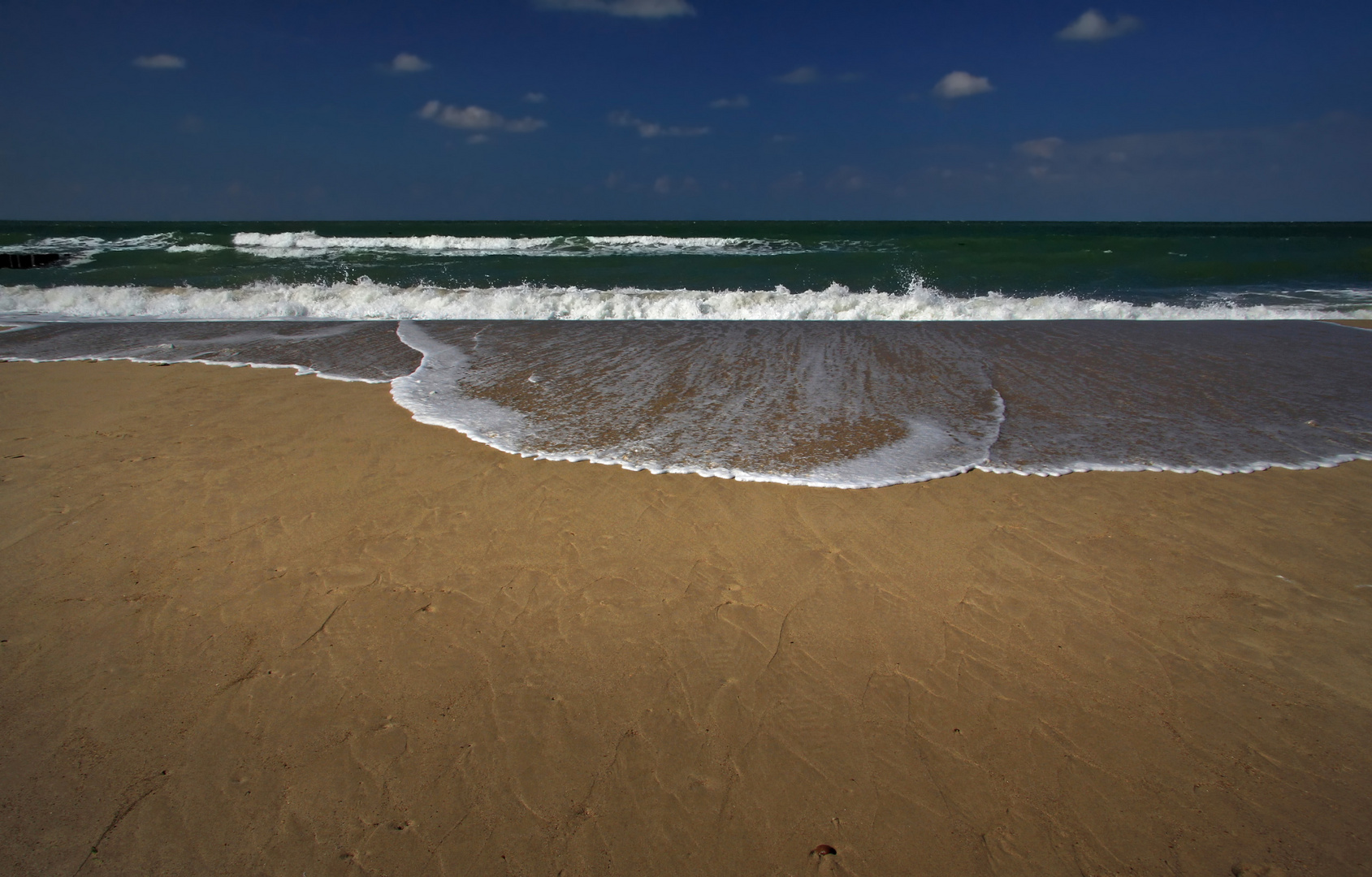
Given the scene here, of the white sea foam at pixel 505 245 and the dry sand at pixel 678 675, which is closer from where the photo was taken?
the dry sand at pixel 678 675

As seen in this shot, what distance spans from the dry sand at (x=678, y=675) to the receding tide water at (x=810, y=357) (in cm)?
56

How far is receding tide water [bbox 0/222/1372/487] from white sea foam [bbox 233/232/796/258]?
9.35 metres

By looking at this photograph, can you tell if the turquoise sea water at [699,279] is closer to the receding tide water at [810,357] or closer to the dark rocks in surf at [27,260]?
the receding tide water at [810,357]

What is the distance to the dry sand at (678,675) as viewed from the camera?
197 cm

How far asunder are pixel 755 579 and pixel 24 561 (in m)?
3.28

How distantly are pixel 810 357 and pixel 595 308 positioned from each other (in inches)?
196

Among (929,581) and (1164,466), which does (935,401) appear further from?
(929,581)

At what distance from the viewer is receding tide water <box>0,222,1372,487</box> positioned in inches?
180

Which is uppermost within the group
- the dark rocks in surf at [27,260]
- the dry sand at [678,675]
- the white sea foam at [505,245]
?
the white sea foam at [505,245]

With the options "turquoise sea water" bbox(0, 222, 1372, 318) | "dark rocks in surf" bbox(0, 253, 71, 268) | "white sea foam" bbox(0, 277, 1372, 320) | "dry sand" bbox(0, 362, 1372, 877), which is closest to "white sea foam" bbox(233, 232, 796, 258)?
"turquoise sea water" bbox(0, 222, 1372, 318)

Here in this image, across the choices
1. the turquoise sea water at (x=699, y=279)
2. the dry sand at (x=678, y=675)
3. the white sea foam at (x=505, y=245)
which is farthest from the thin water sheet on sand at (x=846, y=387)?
the white sea foam at (x=505, y=245)

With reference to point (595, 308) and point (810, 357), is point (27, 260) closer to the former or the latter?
point (595, 308)

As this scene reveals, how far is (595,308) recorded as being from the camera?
432 inches

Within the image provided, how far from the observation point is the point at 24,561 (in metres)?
3.21
